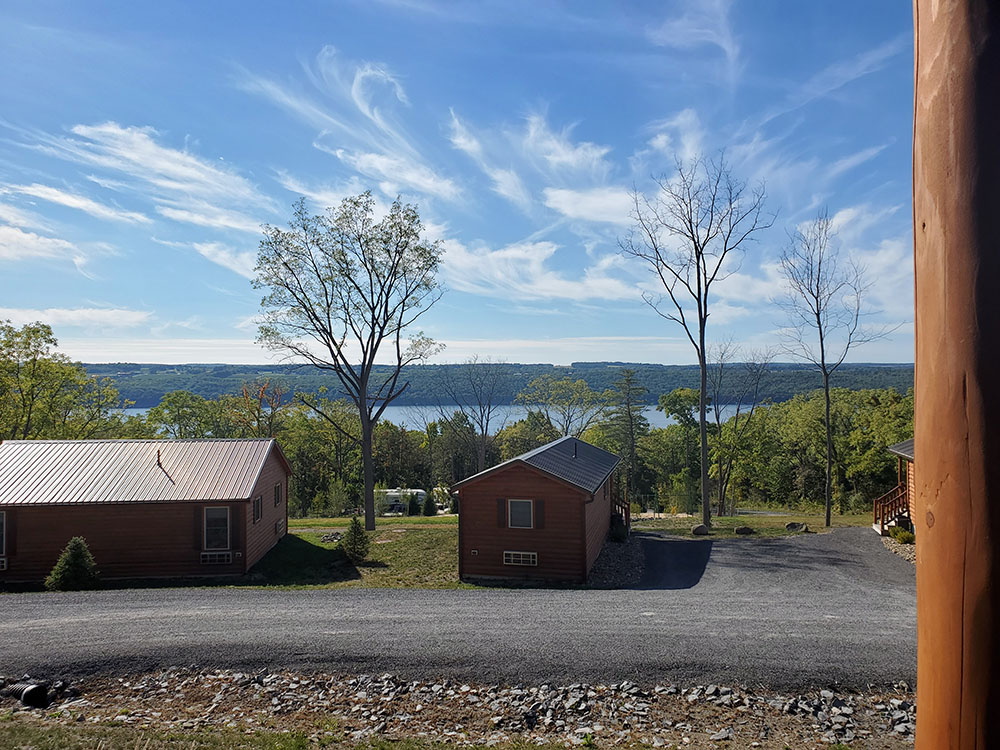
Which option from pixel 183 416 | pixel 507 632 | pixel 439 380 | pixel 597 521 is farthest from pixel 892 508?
pixel 183 416

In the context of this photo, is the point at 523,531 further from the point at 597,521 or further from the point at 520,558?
the point at 597,521

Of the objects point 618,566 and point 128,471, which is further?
point 128,471

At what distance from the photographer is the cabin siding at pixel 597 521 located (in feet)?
65.0

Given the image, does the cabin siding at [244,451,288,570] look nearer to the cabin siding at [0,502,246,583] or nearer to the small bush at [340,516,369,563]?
the cabin siding at [0,502,246,583]

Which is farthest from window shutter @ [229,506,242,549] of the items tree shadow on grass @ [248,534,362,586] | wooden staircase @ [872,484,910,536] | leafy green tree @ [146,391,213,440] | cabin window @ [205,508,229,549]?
leafy green tree @ [146,391,213,440]

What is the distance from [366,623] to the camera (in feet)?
42.2

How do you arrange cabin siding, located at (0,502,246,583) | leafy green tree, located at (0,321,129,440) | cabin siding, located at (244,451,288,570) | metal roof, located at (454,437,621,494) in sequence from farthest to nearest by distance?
leafy green tree, located at (0,321,129,440) → cabin siding, located at (244,451,288,570) → metal roof, located at (454,437,621,494) → cabin siding, located at (0,502,246,583)

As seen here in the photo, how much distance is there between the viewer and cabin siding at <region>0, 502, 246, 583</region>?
63.9 ft

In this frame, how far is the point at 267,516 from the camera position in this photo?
76.0 feet

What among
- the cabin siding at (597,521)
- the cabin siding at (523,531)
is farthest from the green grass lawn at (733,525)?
the cabin siding at (523,531)

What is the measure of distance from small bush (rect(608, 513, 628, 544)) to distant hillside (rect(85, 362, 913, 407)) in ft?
66.0

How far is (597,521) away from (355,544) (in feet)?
26.6

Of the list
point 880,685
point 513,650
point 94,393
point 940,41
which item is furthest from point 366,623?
point 94,393

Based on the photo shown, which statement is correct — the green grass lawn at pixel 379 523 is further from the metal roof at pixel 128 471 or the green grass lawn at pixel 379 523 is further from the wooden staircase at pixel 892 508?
the wooden staircase at pixel 892 508
